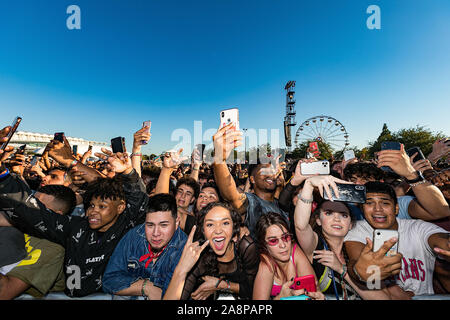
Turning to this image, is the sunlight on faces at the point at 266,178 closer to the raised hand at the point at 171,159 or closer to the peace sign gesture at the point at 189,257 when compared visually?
the raised hand at the point at 171,159

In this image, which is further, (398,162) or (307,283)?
(398,162)

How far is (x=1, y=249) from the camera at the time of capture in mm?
1834

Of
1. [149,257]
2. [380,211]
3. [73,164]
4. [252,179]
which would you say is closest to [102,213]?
[149,257]

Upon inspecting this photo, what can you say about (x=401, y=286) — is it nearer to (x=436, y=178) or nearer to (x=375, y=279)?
(x=375, y=279)

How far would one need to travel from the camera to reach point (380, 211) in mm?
2354

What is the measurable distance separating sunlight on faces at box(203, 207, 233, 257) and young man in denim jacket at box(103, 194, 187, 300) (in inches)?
15.0

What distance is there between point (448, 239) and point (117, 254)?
11.9 ft

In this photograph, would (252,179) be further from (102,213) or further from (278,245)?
(102,213)

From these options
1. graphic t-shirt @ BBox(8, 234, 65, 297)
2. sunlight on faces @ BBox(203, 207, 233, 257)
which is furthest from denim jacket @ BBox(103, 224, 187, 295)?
graphic t-shirt @ BBox(8, 234, 65, 297)

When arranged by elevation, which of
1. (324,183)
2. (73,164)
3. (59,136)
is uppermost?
(59,136)

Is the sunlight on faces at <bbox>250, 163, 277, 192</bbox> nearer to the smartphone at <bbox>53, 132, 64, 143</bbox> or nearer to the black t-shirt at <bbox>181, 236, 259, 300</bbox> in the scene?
the black t-shirt at <bbox>181, 236, 259, 300</bbox>

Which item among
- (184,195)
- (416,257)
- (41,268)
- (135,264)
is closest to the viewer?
(41,268)

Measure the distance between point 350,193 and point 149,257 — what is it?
2398mm
